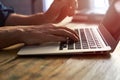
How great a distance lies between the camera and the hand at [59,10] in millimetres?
1415

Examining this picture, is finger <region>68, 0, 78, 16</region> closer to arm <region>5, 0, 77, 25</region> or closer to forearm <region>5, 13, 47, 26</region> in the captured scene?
arm <region>5, 0, 77, 25</region>

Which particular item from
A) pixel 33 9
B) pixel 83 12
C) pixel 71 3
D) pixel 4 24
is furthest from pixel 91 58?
pixel 33 9

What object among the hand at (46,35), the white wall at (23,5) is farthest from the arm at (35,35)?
the white wall at (23,5)

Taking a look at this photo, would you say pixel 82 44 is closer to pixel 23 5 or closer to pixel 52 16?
pixel 52 16

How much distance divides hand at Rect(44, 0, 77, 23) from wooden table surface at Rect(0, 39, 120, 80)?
2.23 feet

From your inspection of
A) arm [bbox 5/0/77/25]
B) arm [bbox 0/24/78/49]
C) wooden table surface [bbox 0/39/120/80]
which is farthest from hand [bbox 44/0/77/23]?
wooden table surface [bbox 0/39/120/80]

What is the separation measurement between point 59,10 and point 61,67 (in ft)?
2.73

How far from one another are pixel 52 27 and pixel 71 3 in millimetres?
567

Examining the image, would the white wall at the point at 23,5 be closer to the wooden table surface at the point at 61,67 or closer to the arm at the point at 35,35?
the arm at the point at 35,35

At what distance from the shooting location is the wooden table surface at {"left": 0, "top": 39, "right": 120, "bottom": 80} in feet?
1.87

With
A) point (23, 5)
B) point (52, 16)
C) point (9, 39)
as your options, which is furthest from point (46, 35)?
point (23, 5)

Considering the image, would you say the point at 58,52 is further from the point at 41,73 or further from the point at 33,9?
the point at 33,9

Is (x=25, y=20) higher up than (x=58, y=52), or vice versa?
(x=58, y=52)

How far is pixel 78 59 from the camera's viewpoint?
0.70m
